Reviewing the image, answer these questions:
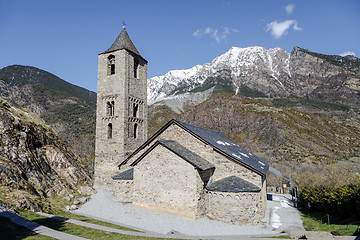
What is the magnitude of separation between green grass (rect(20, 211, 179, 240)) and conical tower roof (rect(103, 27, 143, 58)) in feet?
57.2

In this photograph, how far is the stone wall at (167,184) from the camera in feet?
45.9

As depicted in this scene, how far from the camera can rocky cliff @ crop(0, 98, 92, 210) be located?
43.4 feet

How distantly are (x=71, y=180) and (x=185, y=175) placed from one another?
1207 cm

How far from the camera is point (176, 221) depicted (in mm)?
13398

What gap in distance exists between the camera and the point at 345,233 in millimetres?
10281

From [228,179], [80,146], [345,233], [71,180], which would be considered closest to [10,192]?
[71,180]

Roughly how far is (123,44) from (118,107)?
6.75 meters

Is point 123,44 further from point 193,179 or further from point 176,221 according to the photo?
point 176,221

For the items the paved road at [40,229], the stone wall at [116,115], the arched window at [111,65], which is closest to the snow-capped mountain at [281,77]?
the arched window at [111,65]

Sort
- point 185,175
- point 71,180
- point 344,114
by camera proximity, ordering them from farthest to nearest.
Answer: point 344,114 → point 71,180 → point 185,175

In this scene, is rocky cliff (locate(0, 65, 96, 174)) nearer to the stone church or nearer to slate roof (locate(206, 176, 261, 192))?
the stone church

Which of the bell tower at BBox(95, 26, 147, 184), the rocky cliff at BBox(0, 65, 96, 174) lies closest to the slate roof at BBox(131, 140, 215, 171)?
the bell tower at BBox(95, 26, 147, 184)

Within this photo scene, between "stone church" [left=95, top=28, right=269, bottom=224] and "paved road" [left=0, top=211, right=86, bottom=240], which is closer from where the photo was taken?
"paved road" [left=0, top=211, right=86, bottom=240]

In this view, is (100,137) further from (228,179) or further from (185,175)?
(228,179)
